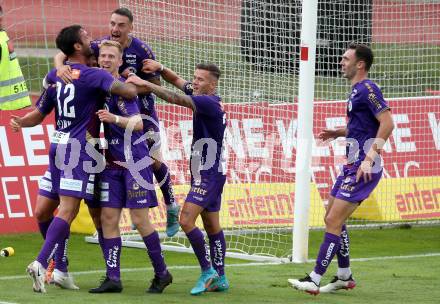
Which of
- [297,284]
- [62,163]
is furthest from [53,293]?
[297,284]

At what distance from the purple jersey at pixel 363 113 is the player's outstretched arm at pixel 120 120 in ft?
6.57

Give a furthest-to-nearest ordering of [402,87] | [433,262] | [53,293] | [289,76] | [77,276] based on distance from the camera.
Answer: [402,87]
[289,76]
[433,262]
[77,276]
[53,293]

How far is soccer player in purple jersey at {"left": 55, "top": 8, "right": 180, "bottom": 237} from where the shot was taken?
11.1 metres

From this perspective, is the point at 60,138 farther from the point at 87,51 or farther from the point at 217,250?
the point at 217,250

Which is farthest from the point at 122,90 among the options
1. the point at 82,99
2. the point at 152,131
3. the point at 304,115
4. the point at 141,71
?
the point at 304,115

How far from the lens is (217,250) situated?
1043 cm

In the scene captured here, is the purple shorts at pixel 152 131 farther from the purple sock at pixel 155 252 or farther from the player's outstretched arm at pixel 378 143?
the player's outstretched arm at pixel 378 143

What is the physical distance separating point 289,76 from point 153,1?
191 cm

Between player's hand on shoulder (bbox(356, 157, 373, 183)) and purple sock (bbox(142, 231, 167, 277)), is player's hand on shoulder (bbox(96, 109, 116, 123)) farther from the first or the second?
player's hand on shoulder (bbox(356, 157, 373, 183))

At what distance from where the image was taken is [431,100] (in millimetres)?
15953

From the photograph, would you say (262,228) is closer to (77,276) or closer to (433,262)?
(433,262)

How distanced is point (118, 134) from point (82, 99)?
463 millimetres

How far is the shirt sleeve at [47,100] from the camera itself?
399 inches

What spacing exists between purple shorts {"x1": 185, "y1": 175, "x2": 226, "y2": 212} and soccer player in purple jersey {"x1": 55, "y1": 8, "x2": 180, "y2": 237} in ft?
3.82
